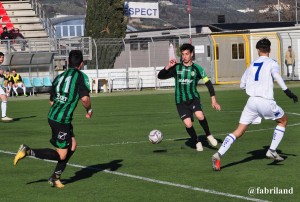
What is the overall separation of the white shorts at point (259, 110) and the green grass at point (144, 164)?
0.82 m

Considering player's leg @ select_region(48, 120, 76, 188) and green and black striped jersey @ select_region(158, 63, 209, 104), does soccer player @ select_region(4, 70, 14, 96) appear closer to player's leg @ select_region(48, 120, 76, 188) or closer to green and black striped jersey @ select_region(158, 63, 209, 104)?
green and black striped jersey @ select_region(158, 63, 209, 104)

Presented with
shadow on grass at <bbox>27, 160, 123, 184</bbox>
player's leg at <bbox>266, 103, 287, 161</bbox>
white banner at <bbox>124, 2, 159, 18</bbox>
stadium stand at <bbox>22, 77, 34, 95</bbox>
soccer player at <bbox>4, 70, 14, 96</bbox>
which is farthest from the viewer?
white banner at <bbox>124, 2, 159, 18</bbox>

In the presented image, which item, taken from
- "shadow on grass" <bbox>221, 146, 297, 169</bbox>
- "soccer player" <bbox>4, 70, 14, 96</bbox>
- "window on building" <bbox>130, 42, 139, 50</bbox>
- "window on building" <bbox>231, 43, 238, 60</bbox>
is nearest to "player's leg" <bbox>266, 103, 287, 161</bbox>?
"shadow on grass" <bbox>221, 146, 297, 169</bbox>

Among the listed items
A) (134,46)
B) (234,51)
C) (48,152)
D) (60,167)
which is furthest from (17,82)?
(60,167)

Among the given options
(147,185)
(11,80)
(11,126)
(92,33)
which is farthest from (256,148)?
(92,33)

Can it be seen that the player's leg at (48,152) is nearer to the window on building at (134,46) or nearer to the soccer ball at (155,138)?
the soccer ball at (155,138)

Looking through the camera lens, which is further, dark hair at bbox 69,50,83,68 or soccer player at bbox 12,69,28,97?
soccer player at bbox 12,69,28,97

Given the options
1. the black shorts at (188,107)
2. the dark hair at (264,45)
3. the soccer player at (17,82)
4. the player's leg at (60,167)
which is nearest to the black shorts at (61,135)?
the player's leg at (60,167)

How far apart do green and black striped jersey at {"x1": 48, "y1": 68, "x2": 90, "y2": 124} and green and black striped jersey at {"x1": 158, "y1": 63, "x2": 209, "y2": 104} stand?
384cm

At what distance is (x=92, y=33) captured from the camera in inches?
2382

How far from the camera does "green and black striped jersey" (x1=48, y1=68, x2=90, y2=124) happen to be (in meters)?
11.5

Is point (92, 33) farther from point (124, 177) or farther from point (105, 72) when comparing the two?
point (124, 177)

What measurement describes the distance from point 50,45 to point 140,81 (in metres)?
5.96

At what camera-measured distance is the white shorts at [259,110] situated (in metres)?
12.4
